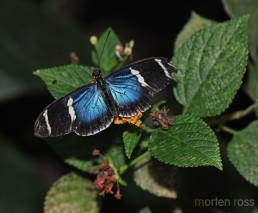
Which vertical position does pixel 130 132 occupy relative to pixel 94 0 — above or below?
below

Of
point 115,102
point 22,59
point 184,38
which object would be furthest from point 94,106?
point 22,59

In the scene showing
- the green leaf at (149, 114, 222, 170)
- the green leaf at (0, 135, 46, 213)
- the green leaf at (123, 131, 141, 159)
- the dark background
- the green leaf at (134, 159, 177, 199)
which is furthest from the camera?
the green leaf at (0, 135, 46, 213)

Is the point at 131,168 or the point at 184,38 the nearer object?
the point at 131,168

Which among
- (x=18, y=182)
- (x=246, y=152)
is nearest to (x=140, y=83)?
(x=246, y=152)

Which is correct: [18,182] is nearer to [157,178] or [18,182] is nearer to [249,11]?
[157,178]

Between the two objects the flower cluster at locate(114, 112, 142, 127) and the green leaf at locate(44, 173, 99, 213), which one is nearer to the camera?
the flower cluster at locate(114, 112, 142, 127)

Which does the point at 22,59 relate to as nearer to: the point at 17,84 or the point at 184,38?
the point at 17,84

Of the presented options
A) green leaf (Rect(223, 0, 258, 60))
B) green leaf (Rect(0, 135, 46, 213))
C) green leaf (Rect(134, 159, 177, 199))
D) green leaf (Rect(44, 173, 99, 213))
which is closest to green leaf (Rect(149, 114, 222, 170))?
green leaf (Rect(134, 159, 177, 199))

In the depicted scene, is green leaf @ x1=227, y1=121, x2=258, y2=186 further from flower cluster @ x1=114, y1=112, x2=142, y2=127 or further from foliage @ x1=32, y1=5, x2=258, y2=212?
flower cluster @ x1=114, y1=112, x2=142, y2=127
